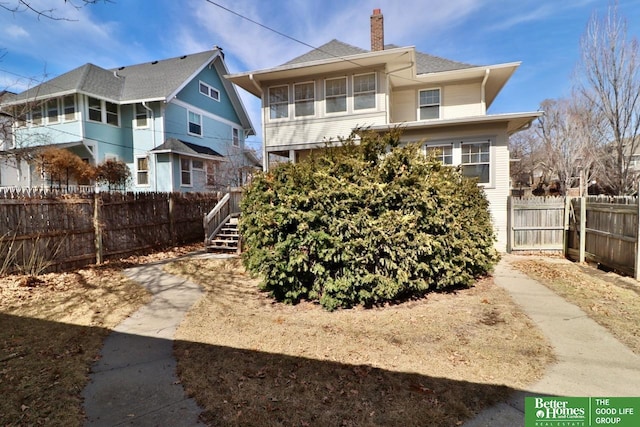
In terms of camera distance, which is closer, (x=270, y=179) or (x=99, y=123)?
(x=270, y=179)

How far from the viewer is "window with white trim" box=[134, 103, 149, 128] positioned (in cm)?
1842

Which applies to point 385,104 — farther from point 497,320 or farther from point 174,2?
point 497,320

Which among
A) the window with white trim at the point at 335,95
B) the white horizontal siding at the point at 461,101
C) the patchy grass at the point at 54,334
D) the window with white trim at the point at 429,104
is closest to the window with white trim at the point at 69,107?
the patchy grass at the point at 54,334

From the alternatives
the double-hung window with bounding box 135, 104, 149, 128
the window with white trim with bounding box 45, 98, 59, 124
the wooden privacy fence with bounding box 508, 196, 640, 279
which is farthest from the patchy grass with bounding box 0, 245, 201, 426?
the window with white trim with bounding box 45, 98, 59, 124

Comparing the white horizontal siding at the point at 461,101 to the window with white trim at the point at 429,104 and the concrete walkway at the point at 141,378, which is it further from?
the concrete walkway at the point at 141,378

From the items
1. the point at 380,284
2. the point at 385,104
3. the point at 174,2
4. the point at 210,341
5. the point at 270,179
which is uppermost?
the point at 174,2

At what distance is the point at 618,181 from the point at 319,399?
19505 millimetres

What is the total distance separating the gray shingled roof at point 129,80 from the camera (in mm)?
17312

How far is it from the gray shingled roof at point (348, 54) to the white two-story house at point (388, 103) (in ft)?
0.14

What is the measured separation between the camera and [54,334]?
14.2ft

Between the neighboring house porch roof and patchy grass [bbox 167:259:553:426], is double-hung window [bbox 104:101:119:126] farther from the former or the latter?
patchy grass [bbox 167:259:553:426]

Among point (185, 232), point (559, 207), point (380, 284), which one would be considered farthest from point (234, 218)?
point (559, 207)

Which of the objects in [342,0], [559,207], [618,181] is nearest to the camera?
[559,207]

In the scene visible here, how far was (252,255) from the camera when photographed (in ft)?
17.7
